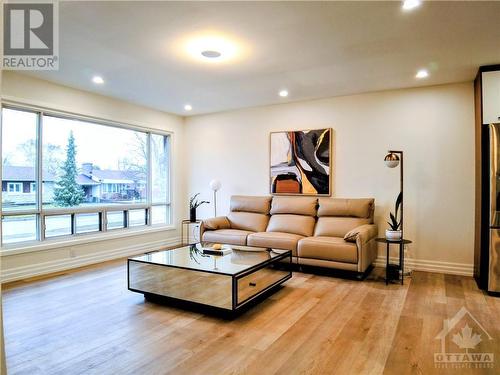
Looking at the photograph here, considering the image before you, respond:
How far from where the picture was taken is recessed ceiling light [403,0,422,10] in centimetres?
241

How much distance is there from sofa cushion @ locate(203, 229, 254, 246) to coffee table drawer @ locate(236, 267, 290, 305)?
111cm

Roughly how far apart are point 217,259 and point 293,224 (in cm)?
166

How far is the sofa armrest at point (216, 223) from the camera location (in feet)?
16.8

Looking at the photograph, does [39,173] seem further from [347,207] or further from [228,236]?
[347,207]

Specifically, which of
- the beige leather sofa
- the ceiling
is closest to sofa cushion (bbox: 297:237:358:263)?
the beige leather sofa

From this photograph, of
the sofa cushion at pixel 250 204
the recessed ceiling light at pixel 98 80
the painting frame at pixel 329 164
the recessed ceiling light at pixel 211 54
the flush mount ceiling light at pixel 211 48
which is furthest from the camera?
the sofa cushion at pixel 250 204

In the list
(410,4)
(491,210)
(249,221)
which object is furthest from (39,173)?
(491,210)

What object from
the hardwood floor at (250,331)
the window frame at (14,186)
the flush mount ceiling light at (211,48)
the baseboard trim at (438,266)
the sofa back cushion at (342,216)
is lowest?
the hardwood floor at (250,331)

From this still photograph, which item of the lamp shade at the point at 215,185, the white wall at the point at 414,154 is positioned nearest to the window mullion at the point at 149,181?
the lamp shade at the point at 215,185

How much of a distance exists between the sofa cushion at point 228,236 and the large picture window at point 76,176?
158 cm

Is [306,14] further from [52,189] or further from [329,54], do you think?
[52,189]

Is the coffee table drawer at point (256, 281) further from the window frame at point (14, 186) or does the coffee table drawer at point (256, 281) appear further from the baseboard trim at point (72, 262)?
the window frame at point (14, 186)

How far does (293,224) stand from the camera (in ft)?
15.8

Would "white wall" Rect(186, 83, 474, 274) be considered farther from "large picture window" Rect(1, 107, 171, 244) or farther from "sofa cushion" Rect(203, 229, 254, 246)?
"large picture window" Rect(1, 107, 171, 244)
